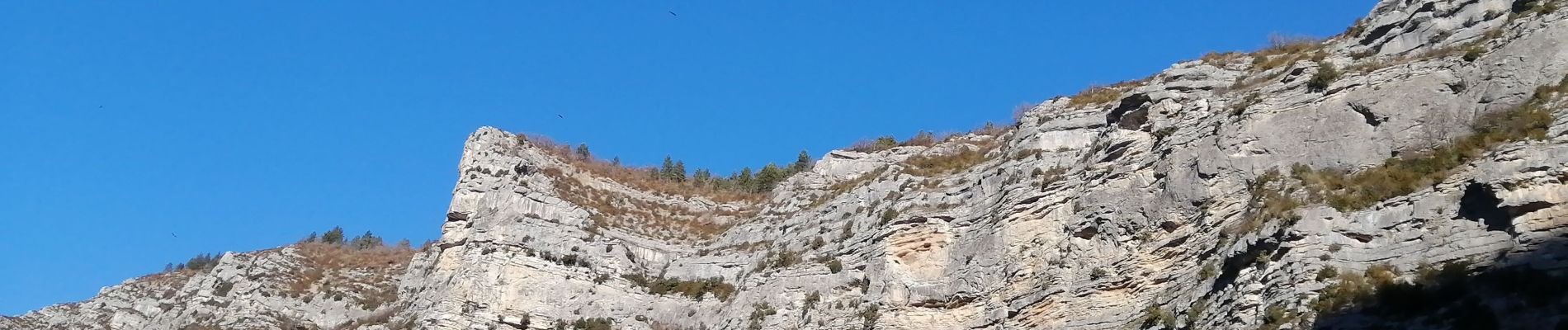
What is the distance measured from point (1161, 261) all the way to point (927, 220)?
10.6 meters

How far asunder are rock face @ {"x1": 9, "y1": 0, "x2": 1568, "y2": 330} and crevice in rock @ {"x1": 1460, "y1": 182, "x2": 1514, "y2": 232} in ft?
0.17

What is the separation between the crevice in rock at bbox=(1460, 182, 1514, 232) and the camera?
24359 mm

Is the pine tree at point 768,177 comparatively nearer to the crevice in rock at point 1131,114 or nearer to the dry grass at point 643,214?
the dry grass at point 643,214

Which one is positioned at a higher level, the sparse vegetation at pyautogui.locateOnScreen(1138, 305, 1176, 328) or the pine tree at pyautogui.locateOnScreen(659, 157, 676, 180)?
the pine tree at pyautogui.locateOnScreen(659, 157, 676, 180)

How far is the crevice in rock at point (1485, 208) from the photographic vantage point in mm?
24359

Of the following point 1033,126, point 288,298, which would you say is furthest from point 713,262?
point 288,298

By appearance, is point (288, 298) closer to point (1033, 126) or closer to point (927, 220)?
point (927, 220)

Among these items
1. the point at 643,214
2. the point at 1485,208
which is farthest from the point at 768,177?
the point at 1485,208

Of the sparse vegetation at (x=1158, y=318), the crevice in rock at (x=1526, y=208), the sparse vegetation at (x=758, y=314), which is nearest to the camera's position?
the crevice in rock at (x=1526, y=208)

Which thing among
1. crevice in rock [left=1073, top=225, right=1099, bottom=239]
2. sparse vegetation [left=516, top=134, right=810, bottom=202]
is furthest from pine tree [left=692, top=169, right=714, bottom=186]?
crevice in rock [left=1073, top=225, right=1099, bottom=239]

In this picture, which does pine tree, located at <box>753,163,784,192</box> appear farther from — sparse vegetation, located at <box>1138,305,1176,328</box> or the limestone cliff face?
sparse vegetation, located at <box>1138,305,1176,328</box>

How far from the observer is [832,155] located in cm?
5884

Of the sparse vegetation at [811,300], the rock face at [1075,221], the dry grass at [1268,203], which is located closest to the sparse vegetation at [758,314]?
the rock face at [1075,221]

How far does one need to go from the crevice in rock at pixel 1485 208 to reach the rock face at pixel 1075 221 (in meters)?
0.05
